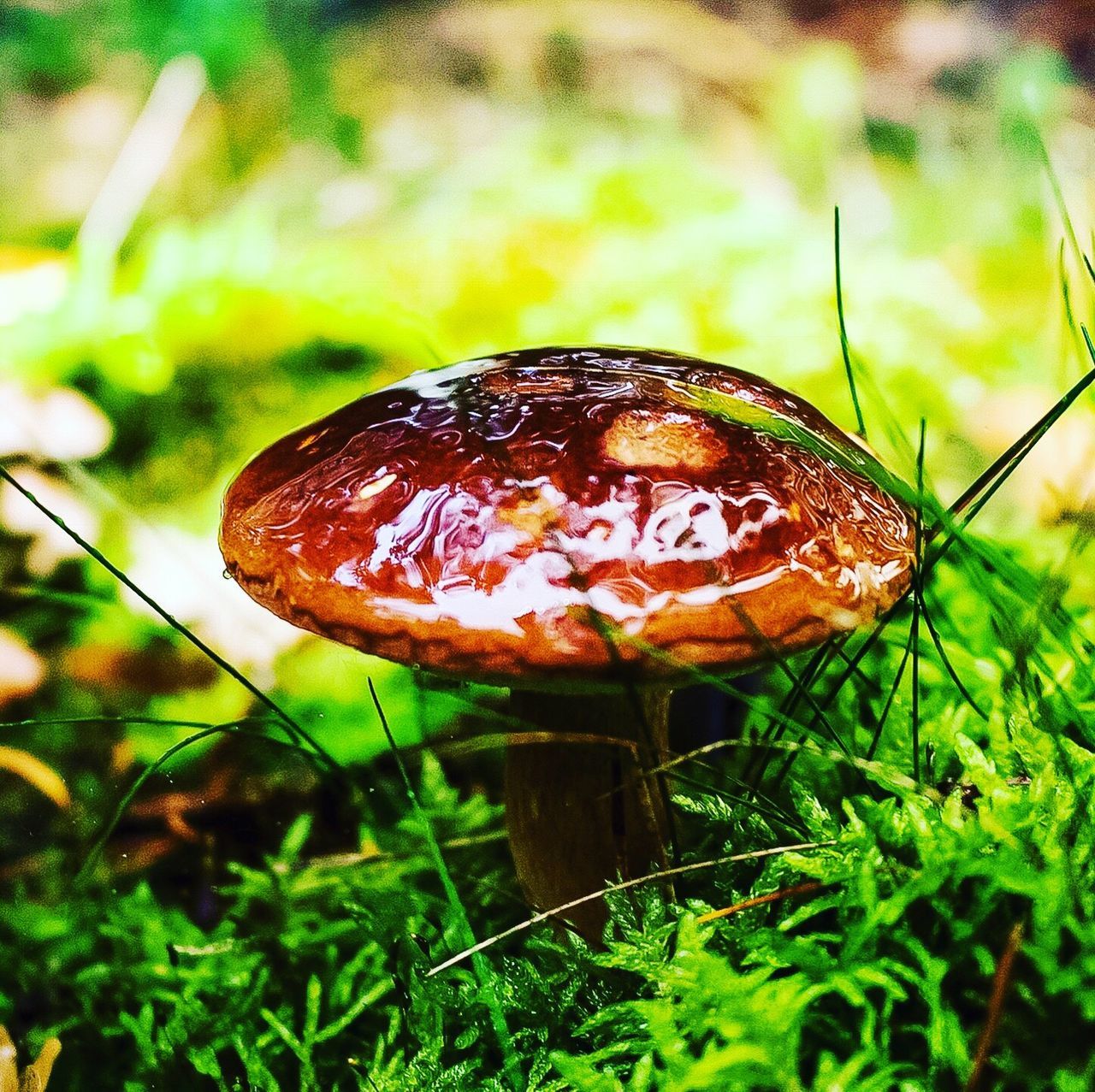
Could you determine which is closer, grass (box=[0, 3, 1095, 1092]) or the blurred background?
grass (box=[0, 3, 1095, 1092])

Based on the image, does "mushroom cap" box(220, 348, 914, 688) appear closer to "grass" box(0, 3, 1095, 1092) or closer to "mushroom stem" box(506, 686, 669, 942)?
"grass" box(0, 3, 1095, 1092)

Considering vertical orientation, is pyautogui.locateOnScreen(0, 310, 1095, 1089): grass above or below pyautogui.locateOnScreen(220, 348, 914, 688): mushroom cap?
below

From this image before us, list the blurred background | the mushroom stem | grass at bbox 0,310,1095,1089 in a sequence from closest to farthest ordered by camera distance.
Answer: grass at bbox 0,310,1095,1089, the mushroom stem, the blurred background

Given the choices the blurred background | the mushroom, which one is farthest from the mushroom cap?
the blurred background

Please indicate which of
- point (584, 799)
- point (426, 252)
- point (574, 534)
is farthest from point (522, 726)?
point (426, 252)

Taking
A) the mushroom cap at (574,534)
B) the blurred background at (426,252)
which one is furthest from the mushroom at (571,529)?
the blurred background at (426,252)

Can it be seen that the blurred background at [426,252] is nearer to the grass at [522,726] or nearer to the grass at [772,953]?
the grass at [522,726]

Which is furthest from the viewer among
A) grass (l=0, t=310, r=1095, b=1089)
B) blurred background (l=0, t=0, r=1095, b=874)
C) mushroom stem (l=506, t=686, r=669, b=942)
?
blurred background (l=0, t=0, r=1095, b=874)
